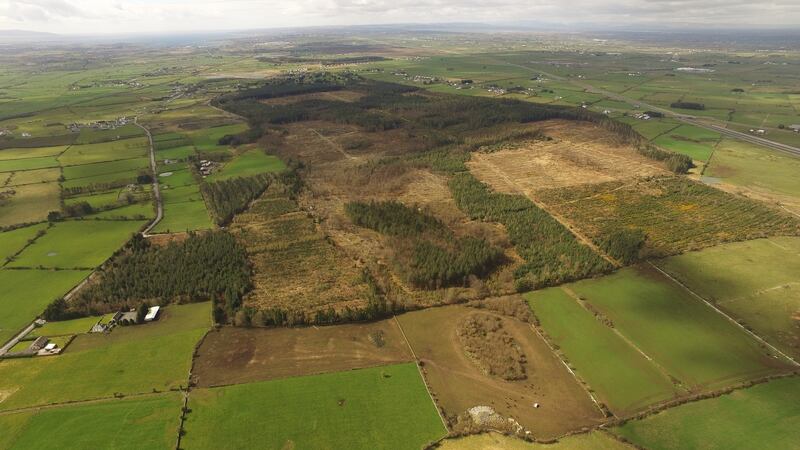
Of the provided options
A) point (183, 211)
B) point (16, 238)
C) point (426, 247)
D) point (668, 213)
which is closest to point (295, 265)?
point (426, 247)

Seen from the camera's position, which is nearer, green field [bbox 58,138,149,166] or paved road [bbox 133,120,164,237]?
paved road [bbox 133,120,164,237]

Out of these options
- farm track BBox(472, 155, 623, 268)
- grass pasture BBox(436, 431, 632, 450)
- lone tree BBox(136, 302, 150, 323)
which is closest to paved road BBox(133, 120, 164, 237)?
lone tree BBox(136, 302, 150, 323)

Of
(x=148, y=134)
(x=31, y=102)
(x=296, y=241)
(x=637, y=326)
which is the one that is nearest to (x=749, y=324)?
(x=637, y=326)

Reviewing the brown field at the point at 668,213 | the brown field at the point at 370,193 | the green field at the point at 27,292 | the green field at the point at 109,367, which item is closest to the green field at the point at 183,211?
the green field at the point at 27,292

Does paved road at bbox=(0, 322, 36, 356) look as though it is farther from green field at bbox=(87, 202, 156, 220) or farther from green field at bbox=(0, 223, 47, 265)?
green field at bbox=(87, 202, 156, 220)

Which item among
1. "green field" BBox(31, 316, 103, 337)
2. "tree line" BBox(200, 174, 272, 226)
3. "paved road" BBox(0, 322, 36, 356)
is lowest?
"paved road" BBox(0, 322, 36, 356)

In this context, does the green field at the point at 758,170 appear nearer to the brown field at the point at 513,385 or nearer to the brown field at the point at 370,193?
the brown field at the point at 370,193

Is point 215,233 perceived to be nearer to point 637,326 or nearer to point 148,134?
point 637,326
